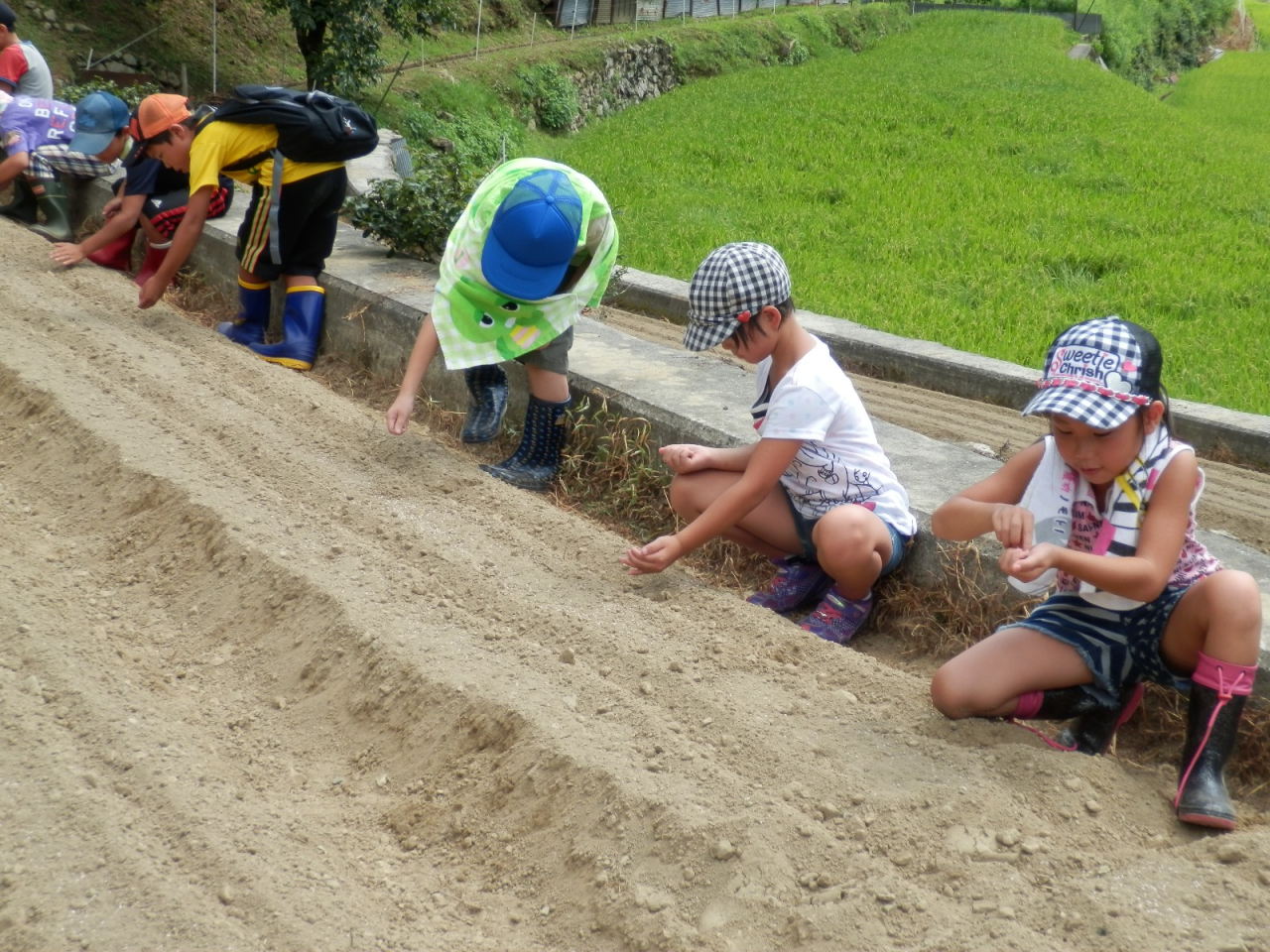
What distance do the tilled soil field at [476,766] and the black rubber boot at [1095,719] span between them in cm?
11

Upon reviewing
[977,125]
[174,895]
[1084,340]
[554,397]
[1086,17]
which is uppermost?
[1086,17]

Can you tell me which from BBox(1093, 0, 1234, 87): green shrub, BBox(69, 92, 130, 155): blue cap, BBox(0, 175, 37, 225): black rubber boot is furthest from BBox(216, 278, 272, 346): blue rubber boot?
BBox(1093, 0, 1234, 87): green shrub

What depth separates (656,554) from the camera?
2848mm

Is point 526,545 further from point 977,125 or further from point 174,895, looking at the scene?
point 977,125

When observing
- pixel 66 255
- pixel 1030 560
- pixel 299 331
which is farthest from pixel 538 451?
pixel 66 255

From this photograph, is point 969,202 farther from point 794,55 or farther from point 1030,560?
point 794,55

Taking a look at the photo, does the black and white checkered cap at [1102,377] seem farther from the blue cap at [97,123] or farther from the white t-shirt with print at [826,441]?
the blue cap at [97,123]

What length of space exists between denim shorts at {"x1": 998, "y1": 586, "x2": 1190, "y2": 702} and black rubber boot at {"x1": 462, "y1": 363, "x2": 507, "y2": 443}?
203 centimetres

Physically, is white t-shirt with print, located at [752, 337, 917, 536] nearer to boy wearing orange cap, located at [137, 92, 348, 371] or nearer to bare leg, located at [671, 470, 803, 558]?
bare leg, located at [671, 470, 803, 558]

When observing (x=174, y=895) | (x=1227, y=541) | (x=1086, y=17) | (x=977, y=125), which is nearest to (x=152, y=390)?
(x=174, y=895)

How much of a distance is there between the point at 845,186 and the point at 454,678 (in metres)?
9.00

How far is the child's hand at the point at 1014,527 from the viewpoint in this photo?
7.27 feet

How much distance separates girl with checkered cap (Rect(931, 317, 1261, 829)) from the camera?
2.17m

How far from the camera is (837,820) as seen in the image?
209cm
